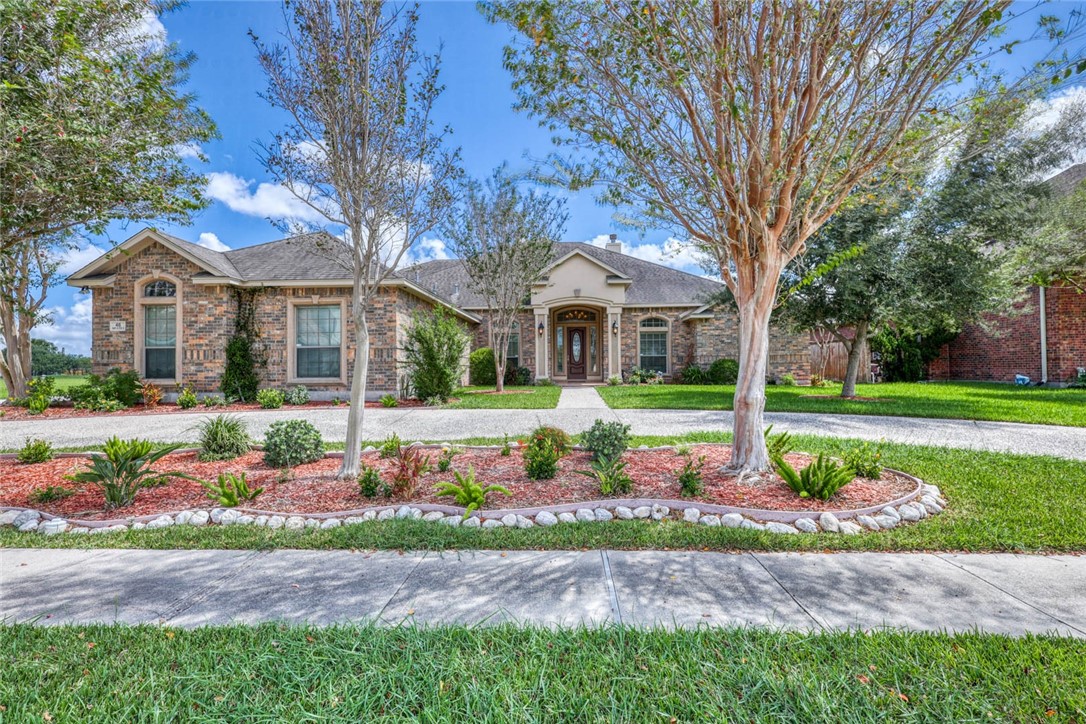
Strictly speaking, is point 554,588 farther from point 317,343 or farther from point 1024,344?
point 1024,344

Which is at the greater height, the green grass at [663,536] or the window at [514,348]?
the window at [514,348]

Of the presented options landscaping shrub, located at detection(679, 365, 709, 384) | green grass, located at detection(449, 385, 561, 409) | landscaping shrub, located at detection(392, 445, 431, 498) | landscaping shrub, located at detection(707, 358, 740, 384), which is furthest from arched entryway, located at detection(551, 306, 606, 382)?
landscaping shrub, located at detection(392, 445, 431, 498)

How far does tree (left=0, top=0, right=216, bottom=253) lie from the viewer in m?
4.00

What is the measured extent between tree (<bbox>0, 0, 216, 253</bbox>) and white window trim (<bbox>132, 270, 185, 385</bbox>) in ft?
29.4

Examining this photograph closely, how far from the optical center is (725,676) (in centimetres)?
199

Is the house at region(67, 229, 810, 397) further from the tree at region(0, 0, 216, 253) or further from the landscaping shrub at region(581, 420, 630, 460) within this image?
the landscaping shrub at region(581, 420, 630, 460)

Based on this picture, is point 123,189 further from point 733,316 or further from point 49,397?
point 733,316

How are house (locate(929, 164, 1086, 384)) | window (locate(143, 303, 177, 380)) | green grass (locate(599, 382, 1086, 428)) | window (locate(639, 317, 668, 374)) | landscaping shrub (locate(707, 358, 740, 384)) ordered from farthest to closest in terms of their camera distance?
1. window (locate(639, 317, 668, 374))
2. landscaping shrub (locate(707, 358, 740, 384))
3. house (locate(929, 164, 1086, 384))
4. window (locate(143, 303, 177, 380))
5. green grass (locate(599, 382, 1086, 428))

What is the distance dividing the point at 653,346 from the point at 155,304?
16.5 meters

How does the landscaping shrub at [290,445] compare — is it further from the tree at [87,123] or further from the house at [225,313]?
the house at [225,313]

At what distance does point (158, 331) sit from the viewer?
1305cm

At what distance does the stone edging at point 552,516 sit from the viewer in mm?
3918

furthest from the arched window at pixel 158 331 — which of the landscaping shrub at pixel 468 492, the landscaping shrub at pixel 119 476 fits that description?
the landscaping shrub at pixel 468 492

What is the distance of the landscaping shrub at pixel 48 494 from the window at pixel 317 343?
8.66 metres
